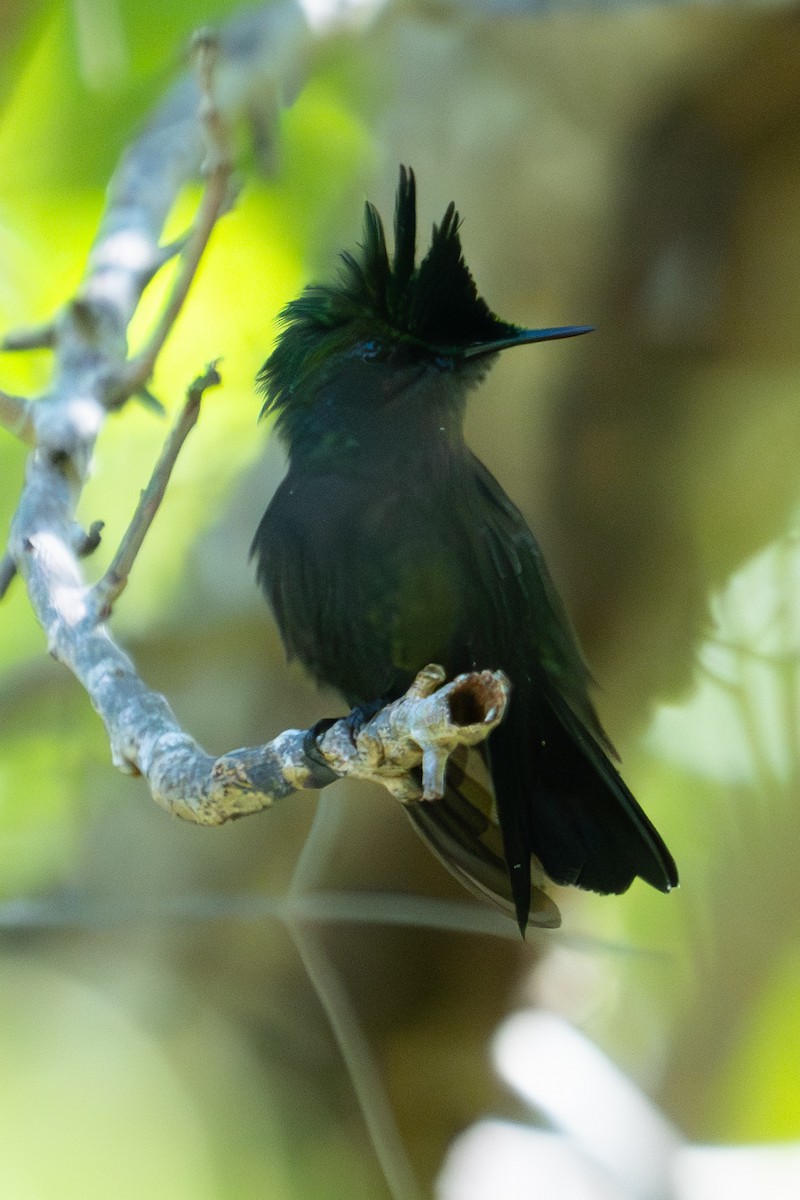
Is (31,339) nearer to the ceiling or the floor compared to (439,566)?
nearer to the ceiling

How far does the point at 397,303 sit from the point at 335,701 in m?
0.90

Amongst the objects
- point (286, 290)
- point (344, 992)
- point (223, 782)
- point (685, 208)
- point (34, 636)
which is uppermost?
point (685, 208)

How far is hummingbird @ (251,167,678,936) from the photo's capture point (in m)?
1.21

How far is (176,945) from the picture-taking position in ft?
7.93

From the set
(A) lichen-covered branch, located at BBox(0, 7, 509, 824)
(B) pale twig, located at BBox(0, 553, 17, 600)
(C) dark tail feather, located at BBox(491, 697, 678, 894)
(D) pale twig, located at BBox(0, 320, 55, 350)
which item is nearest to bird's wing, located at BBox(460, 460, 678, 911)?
(C) dark tail feather, located at BBox(491, 697, 678, 894)

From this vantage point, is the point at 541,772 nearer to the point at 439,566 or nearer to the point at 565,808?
the point at 565,808

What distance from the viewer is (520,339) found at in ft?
3.88

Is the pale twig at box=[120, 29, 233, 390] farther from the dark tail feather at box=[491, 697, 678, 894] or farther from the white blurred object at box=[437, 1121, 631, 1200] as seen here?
the white blurred object at box=[437, 1121, 631, 1200]

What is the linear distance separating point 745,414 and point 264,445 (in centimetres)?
93

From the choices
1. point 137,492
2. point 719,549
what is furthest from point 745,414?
point 137,492

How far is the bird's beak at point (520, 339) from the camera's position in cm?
117

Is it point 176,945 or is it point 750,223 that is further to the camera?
point 176,945

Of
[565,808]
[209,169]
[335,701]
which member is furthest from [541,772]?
[209,169]

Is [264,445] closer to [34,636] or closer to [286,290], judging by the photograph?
[286,290]
